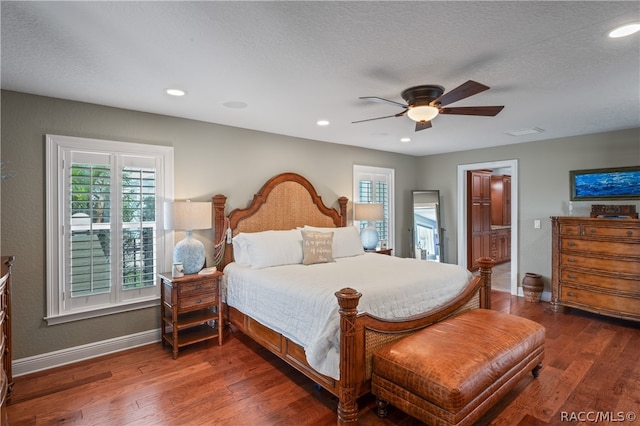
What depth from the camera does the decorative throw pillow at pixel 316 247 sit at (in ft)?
12.0

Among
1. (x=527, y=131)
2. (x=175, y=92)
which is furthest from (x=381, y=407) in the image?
(x=527, y=131)

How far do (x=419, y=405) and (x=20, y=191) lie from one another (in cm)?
351

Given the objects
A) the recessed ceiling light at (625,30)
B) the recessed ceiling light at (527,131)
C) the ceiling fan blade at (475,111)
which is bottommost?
the ceiling fan blade at (475,111)

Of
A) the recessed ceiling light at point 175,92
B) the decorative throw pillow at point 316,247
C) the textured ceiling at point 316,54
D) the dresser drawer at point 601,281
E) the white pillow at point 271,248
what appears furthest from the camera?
the dresser drawer at point 601,281

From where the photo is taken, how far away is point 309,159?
4.75 meters

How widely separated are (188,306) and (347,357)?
1840mm

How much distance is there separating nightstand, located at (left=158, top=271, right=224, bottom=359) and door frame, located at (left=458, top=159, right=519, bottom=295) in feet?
14.5

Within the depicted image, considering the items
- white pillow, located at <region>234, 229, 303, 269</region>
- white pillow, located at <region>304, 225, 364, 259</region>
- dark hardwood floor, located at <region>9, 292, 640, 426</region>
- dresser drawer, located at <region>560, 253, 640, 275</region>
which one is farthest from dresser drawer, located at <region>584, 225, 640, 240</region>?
white pillow, located at <region>234, 229, 303, 269</region>

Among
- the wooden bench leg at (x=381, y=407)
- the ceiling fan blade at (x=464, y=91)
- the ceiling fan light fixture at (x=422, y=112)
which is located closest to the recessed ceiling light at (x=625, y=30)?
the ceiling fan blade at (x=464, y=91)

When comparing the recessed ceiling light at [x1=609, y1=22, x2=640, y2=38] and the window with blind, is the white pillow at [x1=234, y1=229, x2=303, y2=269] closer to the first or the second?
the window with blind

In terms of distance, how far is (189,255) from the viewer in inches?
131

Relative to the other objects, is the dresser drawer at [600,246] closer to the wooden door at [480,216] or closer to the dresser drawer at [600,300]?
the dresser drawer at [600,300]

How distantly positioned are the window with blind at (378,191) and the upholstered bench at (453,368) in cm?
317

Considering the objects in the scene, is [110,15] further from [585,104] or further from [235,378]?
[585,104]
